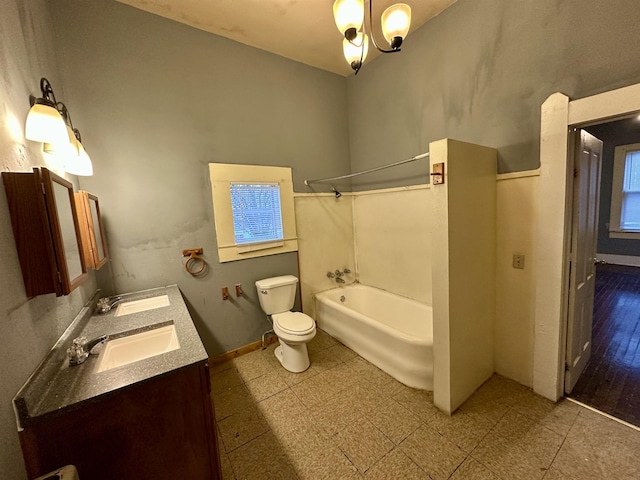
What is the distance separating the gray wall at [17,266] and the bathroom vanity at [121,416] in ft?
0.16

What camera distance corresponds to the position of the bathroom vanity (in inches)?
33.4

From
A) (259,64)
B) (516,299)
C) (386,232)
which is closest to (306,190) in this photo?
(386,232)

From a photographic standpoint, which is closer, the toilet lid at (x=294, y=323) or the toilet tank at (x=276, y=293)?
the toilet lid at (x=294, y=323)

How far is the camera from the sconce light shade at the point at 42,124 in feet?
3.58

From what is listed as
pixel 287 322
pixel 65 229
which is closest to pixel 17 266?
pixel 65 229

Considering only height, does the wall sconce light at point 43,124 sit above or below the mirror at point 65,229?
above

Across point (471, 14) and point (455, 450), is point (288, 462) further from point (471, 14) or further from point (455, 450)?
point (471, 14)

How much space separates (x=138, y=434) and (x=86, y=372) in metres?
0.34

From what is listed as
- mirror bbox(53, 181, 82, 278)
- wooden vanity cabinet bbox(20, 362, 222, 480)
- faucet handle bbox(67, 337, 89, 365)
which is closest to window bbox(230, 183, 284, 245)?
mirror bbox(53, 181, 82, 278)

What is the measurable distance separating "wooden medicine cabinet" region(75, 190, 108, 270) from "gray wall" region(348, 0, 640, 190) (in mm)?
2613

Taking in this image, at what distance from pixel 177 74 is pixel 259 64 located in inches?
32.4

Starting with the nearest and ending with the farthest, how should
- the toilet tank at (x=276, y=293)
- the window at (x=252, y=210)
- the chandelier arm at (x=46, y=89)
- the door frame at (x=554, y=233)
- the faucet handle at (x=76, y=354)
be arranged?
the faucet handle at (x=76, y=354) → the chandelier arm at (x=46, y=89) → the door frame at (x=554, y=233) → the window at (x=252, y=210) → the toilet tank at (x=276, y=293)

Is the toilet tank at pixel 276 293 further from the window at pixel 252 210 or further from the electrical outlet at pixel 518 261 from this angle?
the electrical outlet at pixel 518 261

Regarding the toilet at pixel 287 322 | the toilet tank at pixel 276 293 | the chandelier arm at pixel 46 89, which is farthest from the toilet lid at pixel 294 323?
the chandelier arm at pixel 46 89
